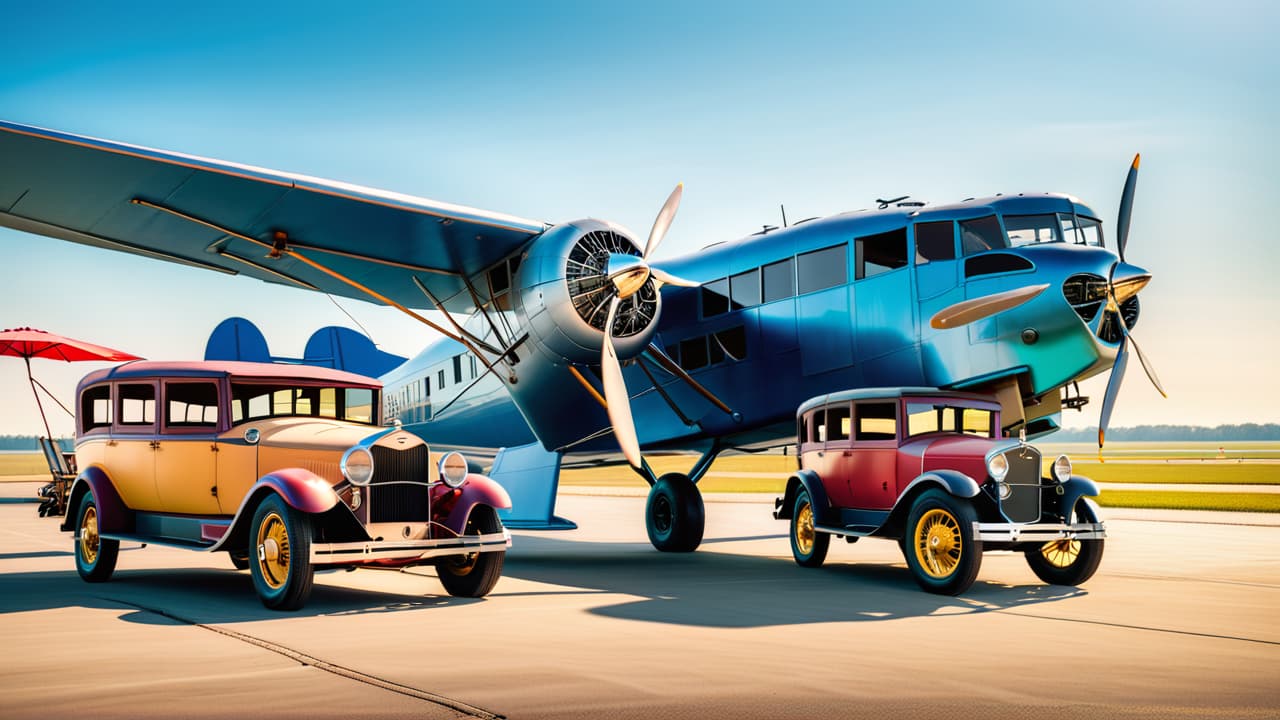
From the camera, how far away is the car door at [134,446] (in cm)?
1044

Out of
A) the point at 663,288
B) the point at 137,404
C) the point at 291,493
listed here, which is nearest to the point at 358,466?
the point at 291,493

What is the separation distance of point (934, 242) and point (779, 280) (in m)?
2.55

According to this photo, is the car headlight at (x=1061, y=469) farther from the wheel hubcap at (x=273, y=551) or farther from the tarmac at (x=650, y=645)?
the wheel hubcap at (x=273, y=551)

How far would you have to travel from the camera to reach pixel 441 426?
20.2 m

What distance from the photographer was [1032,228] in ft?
43.1

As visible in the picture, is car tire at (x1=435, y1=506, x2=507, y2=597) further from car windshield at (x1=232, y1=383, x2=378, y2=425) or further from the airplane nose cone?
the airplane nose cone

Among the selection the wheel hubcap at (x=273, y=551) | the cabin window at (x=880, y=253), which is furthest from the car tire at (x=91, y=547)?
the cabin window at (x=880, y=253)

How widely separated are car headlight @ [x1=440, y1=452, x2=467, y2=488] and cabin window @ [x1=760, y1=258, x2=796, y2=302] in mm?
6764

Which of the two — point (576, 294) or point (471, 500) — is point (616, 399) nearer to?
point (576, 294)

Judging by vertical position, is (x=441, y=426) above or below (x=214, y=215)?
below

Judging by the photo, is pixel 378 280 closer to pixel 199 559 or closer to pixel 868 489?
pixel 199 559

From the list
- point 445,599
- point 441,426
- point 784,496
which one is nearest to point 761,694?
point 445,599

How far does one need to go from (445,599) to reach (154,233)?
7836 millimetres

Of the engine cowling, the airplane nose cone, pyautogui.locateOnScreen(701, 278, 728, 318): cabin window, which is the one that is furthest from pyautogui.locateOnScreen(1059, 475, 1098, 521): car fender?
pyautogui.locateOnScreen(701, 278, 728, 318): cabin window
